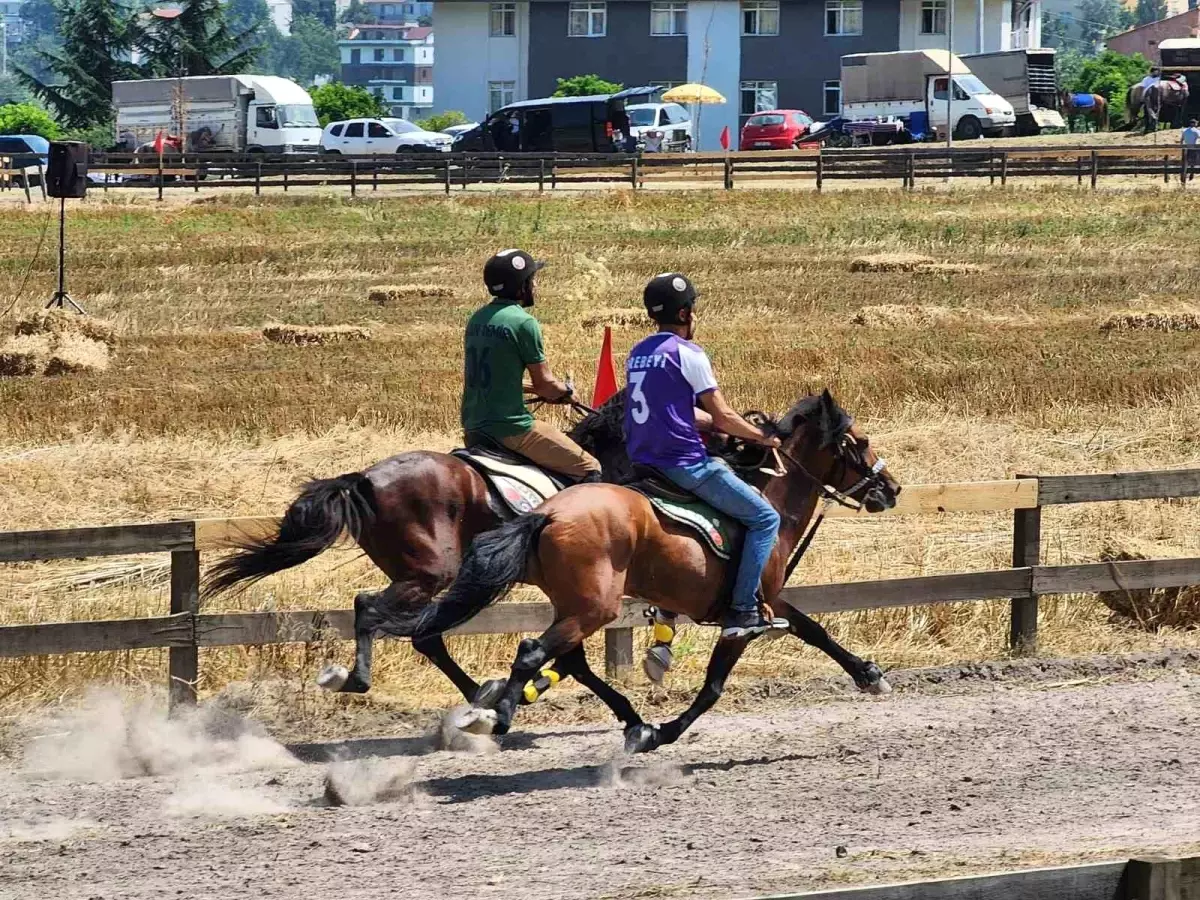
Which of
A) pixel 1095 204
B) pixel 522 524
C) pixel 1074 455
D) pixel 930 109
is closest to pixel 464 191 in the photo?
pixel 1095 204

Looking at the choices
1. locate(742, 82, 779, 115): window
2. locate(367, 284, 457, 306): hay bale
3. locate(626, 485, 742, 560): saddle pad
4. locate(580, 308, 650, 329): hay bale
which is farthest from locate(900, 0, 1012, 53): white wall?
locate(626, 485, 742, 560): saddle pad

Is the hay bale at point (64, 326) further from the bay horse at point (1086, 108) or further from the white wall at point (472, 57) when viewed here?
the white wall at point (472, 57)

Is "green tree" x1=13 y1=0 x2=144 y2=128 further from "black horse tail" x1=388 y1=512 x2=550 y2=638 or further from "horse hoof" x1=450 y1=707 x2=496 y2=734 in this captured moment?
"horse hoof" x1=450 y1=707 x2=496 y2=734

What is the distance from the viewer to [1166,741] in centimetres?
923

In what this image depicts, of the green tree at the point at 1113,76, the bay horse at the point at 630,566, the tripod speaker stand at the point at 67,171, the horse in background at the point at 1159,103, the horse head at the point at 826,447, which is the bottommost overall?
the bay horse at the point at 630,566

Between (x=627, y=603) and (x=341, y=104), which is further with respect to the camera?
(x=341, y=104)

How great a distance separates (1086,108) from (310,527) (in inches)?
2800

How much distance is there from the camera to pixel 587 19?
276 ft

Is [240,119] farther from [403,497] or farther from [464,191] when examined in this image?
[403,497]

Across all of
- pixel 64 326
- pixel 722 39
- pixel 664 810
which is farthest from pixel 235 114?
pixel 664 810

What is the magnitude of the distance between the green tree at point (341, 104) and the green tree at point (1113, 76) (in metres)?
32.5

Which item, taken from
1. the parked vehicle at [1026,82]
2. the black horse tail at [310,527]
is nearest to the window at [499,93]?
the parked vehicle at [1026,82]

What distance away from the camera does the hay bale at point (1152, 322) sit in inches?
952

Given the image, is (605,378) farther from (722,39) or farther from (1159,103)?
(722,39)
